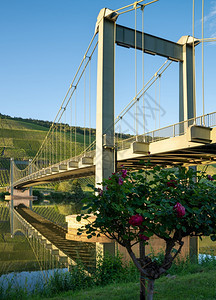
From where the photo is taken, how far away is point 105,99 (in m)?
Answer: 16.4

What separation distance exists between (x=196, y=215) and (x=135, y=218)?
0.70 metres

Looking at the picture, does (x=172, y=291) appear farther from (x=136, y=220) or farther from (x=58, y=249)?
(x=58, y=249)

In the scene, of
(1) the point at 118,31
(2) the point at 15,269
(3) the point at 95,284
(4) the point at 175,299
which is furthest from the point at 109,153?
(4) the point at 175,299

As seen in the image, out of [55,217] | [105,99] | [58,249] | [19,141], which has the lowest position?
[55,217]

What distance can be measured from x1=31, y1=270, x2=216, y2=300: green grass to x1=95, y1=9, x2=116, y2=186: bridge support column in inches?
436

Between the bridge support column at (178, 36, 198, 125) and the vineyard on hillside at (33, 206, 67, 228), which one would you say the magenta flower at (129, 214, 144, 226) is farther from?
the vineyard on hillside at (33, 206, 67, 228)

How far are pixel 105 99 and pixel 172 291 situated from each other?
12645mm

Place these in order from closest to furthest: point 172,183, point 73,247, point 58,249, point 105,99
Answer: point 172,183 < point 58,249 < point 73,247 < point 105,99

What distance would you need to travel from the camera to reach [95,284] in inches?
240

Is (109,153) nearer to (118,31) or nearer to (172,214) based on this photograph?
(118,31)

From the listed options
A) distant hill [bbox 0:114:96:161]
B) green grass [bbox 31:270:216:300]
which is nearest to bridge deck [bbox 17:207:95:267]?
green grass [bbox 31:270:216:300]

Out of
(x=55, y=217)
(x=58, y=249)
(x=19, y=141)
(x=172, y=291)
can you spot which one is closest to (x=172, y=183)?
(x=172, y=291)

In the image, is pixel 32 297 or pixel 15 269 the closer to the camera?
pixel 32 297

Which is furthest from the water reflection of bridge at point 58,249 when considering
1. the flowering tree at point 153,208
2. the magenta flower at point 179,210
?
the magenta flower at point 179,210
